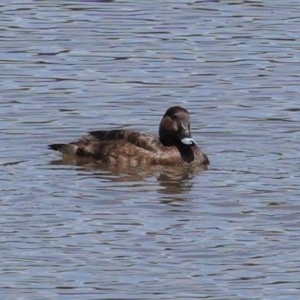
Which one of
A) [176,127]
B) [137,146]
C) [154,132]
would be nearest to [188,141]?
[176,127]

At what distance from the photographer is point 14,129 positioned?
62.6ft

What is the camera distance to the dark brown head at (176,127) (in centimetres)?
1861

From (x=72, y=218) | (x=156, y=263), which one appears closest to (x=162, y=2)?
(x=72, y=218)

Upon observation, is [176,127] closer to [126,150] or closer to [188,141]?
[188,141]

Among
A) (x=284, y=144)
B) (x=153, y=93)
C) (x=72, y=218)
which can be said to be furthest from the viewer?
(x=153, y=93)

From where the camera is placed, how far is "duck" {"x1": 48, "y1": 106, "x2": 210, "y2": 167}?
734 inches

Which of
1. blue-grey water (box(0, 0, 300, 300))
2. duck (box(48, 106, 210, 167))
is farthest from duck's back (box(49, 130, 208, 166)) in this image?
blue-grey water (box(0, 0, 300, 300))

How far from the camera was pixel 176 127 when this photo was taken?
61.2 ft

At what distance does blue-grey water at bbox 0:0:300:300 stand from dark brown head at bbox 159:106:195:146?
333mm

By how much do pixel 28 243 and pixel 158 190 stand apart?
301cm

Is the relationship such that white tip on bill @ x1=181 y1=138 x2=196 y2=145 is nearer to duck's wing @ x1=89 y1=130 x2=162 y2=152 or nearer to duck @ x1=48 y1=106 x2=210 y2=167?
duck @ x1=48 y1=106 x2=210 y2=167

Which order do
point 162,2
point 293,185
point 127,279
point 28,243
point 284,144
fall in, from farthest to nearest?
point 162,2
point 284,144
point 293,185
point 28,243
point 127,279

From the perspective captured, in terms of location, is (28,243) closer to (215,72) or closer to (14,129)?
(14,129)

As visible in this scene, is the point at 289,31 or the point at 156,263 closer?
the point at 156,263
